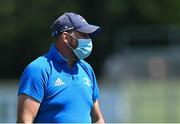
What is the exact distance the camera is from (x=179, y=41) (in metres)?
29.7

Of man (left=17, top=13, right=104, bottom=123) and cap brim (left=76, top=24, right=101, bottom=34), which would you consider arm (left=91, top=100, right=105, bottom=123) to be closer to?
man (left=17, top=13, right=104, bottom=123)

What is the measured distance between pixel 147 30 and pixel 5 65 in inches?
212

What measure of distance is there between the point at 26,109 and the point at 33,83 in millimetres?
198

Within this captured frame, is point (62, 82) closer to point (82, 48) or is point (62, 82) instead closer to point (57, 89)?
point (57, 89)

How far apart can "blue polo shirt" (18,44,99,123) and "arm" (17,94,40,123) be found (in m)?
0.04

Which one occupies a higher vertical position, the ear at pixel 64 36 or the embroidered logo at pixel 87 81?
the ear at pixel 64 36

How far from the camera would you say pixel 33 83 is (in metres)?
6.14

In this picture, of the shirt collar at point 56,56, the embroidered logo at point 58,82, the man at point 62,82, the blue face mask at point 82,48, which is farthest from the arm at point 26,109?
the blue face mask at point 82,48

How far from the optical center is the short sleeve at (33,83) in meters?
6.13

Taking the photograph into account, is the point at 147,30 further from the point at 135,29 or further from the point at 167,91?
the point at 167,91

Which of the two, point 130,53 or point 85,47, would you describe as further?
point 130,53

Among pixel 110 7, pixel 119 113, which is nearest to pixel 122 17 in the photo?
pixel 110 7

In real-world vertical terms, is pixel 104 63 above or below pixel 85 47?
below

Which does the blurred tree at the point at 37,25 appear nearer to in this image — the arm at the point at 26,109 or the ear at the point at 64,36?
the ear at the point at 64,36
